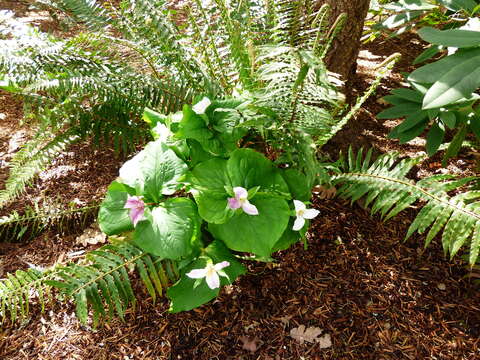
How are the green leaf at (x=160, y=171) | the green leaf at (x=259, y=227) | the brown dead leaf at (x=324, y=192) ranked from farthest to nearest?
the brown dead leaf at (x=324, y=192)
the green leaf at (x=160, y=171)
the green leaf at (x=259, y=227)

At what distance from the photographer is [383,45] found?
307cm

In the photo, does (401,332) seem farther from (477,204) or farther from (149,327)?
(149,327)

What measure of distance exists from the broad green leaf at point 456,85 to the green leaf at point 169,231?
92 centimetres

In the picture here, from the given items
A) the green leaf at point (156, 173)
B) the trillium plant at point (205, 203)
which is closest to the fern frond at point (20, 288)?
the trillium plant at point (205, 203)

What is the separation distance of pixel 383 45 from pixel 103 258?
→ 9.45 feet

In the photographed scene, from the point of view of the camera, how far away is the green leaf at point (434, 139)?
5.90ft

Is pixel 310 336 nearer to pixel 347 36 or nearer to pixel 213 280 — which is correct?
pixel 213 280

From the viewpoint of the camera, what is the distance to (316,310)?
1606 millimetres

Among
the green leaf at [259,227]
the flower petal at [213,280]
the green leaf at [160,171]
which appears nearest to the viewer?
the flower petal at [213,280]

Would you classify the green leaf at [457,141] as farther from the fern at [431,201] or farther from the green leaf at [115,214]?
the green leaf at [115,214]

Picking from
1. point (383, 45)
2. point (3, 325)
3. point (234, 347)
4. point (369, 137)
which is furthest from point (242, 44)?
point (383, 45)

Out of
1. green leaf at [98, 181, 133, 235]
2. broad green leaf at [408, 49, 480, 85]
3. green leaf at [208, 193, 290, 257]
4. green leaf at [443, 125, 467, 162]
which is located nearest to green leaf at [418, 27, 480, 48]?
broad green leaf at [408, 49, 480, 85]

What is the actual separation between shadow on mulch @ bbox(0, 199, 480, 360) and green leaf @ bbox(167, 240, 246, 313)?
260 millimetres

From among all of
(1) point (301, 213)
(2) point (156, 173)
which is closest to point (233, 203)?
(1) point (301, 213)
